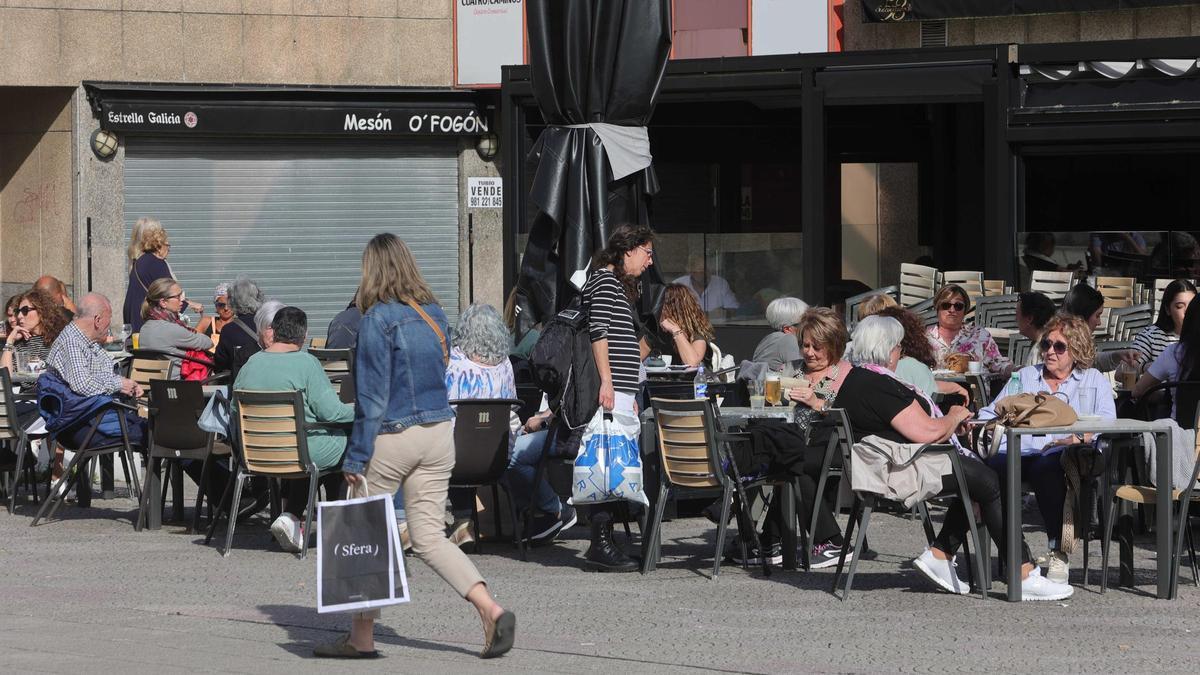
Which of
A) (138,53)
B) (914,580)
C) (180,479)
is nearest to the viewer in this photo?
(914,580)

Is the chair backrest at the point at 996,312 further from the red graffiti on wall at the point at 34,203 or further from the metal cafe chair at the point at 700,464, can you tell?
the red graffiti on wall at the point at 34,203

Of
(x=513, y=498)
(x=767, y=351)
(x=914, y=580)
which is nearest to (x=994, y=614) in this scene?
(x=914, y=580)

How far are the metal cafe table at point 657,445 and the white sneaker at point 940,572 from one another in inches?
37.6

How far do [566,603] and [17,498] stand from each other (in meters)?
5.95

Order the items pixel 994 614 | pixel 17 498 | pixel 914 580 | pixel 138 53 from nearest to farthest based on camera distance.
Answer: pixel 994 614
pixel 914 580
pixel 17 498
pixel 138 53

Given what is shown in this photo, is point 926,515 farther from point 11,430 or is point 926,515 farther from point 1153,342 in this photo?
point 11,430

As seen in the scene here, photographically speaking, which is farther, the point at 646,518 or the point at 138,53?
the point at 138,53

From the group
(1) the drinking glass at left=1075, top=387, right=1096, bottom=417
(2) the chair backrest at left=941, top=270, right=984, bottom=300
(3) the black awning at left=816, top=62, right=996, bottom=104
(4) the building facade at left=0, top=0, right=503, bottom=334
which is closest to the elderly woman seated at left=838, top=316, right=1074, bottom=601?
(1) the drinking glass at left=1075, top=387, right=1096, bottom=417

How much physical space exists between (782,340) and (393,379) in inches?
201

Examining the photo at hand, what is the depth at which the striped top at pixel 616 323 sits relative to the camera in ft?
30.9

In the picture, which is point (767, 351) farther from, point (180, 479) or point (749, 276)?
point (749, 276)

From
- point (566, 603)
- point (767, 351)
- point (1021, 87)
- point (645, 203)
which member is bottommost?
point (566, 603)

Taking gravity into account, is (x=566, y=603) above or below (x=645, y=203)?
below

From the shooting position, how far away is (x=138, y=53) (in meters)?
21.5
